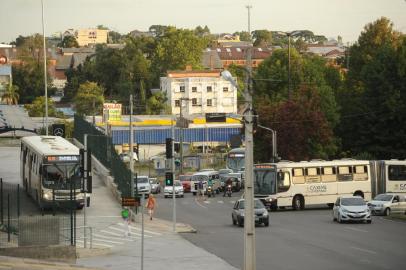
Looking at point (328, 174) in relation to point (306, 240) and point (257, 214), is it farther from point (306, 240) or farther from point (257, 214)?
point (306, 240)

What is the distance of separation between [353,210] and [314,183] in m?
12.4

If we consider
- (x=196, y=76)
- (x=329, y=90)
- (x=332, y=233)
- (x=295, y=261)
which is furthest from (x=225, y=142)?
(x=295, y=261)

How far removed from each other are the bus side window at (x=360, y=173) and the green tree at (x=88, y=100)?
90699mm

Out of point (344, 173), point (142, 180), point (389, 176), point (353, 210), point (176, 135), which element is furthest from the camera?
point (176, 135)

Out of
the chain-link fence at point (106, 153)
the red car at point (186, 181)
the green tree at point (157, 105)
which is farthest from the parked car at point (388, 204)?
the green tree at point (157, 105)

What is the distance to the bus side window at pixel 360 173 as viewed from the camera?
6250 centimetres

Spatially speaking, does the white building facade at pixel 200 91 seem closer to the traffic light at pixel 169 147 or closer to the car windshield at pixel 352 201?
the car windshield at pixel 352 201

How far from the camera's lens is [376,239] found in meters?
40.6

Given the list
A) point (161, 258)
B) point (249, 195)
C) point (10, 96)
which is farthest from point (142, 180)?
point (10, 96)

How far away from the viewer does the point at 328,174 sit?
6153 cm

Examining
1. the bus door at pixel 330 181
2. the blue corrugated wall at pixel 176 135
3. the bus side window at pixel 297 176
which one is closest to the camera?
the bus side window at pixel 297 176

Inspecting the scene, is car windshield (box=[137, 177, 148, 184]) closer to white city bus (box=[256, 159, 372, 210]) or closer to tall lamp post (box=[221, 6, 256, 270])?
white city bus (box=[256, 159, 372, 210])

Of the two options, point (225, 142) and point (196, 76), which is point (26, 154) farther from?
point (196, 76)

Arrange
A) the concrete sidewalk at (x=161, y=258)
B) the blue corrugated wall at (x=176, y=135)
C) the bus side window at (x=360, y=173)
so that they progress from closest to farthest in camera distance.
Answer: the concrete sidewalk at (x=161, y=258) < the bus side window at (x=360, y=173) < the blue corrugated wall at (x=176, y=135)
